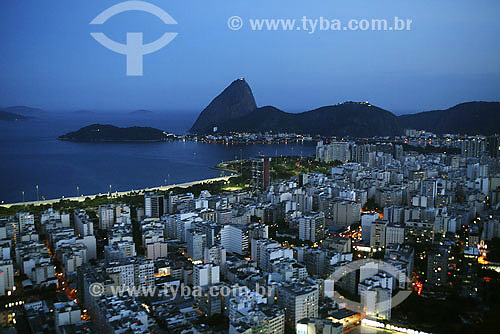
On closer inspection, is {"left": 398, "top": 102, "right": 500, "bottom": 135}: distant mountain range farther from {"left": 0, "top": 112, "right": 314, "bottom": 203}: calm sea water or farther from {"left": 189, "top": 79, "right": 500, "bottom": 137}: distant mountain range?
{"left": 0, "top": 112, "right": 314, "bottom": 203}: calm sea water

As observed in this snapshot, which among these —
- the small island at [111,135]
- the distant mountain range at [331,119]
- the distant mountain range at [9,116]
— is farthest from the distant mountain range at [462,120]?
the distant mountain range at [9,116]

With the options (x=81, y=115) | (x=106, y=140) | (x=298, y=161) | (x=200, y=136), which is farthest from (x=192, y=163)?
(x=81, y=115)

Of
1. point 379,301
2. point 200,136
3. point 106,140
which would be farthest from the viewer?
point 200,136

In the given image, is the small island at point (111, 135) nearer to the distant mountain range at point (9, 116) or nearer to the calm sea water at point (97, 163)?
the calm sea water at point (97, 163)

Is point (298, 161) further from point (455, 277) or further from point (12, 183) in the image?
point (455, 277)

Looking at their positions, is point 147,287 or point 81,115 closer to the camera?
point 147,287

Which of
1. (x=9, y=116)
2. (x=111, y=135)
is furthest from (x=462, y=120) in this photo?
Result: (x=9, y=116)
